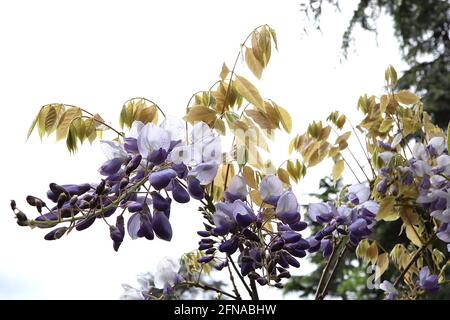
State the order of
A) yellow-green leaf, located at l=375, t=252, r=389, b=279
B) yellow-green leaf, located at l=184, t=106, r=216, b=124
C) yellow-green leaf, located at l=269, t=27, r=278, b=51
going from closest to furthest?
yellow-green leaf, located at l=184, t=106, r=216, b=124 → yellow-green leaf, located at l=269, t=27, r=278, b=51 → yellow-green leaf, located at l=375, t=252, r=389, b=279

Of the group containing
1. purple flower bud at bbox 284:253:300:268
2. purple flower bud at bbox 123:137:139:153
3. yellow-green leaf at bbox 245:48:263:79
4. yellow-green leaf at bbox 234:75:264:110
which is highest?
yellow-green leaf at bbox 245:48:263:79

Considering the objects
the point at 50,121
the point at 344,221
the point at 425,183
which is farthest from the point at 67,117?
the point at 425,183

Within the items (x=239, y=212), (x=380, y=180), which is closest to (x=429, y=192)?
(x=380, y=180)

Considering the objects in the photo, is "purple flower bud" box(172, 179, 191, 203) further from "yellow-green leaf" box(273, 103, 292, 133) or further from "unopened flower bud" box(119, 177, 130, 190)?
"yellow-green leaf" box(273, 103, 292, 133)

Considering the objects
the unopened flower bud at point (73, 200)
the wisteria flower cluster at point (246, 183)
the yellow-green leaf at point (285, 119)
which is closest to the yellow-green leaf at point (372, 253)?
the wisteria flower cluster at point (246, 183)

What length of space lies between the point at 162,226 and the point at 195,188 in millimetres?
57

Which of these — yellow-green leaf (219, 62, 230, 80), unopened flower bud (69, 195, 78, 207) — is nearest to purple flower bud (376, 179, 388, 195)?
yellow-green leaf (219, 62, 230, 80)

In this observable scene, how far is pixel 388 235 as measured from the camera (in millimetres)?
5445

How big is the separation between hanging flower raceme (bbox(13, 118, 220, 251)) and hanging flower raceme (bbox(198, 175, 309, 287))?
5 cm

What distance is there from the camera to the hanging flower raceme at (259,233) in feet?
2.47

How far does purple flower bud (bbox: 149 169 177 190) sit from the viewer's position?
2.25 ft

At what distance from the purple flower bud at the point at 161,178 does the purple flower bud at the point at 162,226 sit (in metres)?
0.05

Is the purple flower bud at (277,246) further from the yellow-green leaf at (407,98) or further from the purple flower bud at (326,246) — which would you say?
the yellow-green leaf at (407,98)

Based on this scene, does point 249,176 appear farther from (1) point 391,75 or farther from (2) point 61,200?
(1) point 391,75
